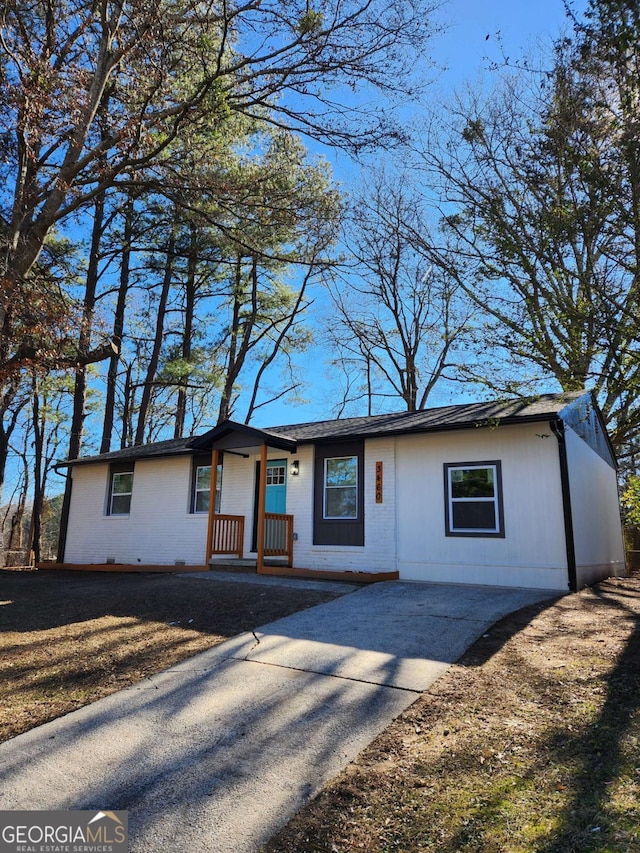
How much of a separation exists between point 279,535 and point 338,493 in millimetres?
1544

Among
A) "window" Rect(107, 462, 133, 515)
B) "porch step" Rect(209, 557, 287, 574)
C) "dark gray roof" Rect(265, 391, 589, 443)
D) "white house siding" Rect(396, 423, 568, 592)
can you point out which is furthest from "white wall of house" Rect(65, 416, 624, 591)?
"window" Rect(107, 462, 133, 515)

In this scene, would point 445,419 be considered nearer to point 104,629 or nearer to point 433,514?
point 433,514

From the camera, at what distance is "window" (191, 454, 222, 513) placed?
12664 millimetres

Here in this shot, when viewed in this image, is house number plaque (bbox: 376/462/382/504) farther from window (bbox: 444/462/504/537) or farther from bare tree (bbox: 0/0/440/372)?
bare tree (bbox: 0/0/440/372)

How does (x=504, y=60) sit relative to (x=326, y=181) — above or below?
below

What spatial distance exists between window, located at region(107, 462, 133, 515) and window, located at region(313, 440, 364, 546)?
234 inches

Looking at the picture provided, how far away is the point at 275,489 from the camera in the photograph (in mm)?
11805

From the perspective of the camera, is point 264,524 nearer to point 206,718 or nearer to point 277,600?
point 277,600

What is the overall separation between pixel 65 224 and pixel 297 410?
49.6ft

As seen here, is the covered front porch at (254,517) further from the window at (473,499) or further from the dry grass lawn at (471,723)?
the dry grass lawn at (471,723)

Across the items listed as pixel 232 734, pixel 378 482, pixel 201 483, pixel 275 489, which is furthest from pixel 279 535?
pixel 232 734

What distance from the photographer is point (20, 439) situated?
26953 mm

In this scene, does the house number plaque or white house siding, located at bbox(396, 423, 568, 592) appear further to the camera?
the house number plaque

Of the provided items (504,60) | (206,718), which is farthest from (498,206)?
(206,718)
